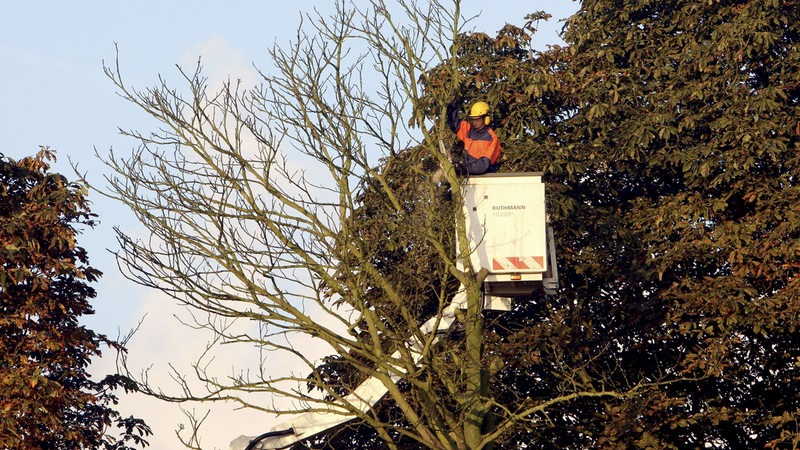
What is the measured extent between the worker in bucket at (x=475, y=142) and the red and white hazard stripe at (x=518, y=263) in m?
1.38

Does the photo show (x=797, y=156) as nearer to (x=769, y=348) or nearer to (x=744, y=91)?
(x=744, y=91)

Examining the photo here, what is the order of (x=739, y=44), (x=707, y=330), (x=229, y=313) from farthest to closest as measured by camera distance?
(x=739, y=44)
(x=707, y=330)
(x=229, y=313)

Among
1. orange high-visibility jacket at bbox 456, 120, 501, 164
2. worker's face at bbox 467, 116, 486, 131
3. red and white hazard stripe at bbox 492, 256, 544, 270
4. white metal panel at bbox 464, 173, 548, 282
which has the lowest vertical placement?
red and white hazard stripe at bbox 492, 256, 544, 270

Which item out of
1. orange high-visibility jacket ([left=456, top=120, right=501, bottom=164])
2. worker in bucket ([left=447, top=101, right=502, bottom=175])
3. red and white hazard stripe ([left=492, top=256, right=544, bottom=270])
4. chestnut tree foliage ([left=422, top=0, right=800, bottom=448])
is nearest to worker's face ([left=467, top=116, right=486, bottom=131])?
worker in bucket ([left=447, top=101, right=502, bottom=175])

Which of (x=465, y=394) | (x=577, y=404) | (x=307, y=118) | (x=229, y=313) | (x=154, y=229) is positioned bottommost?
(x=577, y=404)

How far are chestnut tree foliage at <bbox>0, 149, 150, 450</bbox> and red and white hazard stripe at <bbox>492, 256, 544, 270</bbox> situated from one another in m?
7.92

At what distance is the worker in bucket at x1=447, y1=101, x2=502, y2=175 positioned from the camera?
677 inches

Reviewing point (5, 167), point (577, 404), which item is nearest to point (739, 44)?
point (577, 404)

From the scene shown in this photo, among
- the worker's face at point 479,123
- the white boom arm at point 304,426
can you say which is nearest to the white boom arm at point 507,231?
the white boom arm at point 304,426

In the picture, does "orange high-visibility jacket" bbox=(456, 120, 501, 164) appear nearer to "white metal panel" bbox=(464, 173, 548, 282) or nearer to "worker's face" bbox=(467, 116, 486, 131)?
"worker's face" bbox=(467, 116, 486, 131)

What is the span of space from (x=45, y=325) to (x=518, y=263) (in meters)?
8.78

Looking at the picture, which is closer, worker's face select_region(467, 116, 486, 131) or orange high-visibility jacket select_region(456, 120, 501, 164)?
orange high-visibility jacket select_region(456, 120, 501, 164)

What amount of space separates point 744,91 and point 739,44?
82 centimetres

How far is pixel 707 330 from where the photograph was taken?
19.3 m
